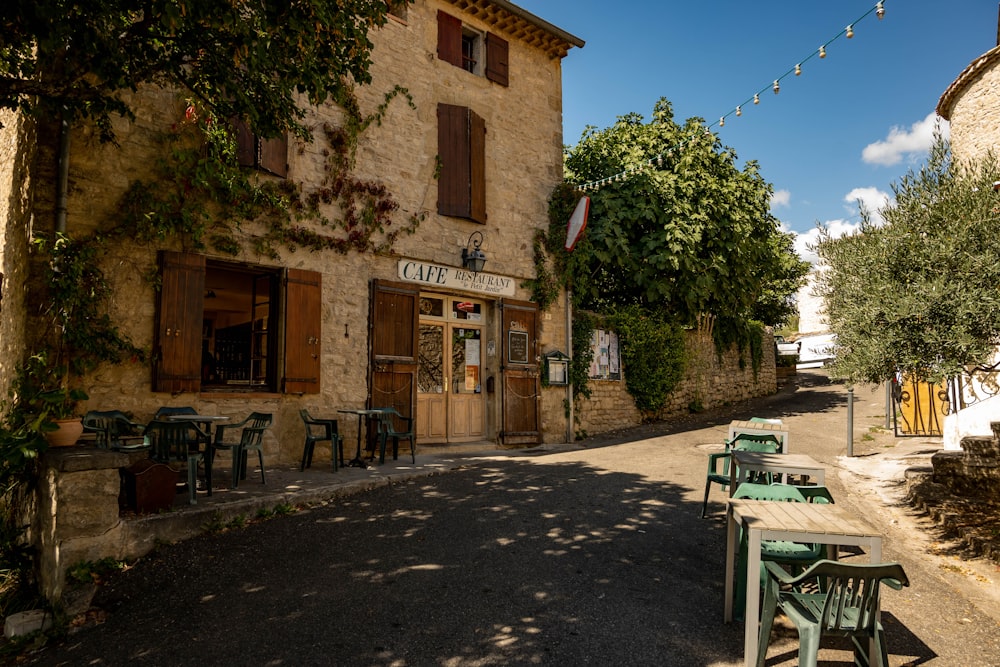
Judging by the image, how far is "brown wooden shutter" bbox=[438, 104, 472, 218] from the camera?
9188 mm

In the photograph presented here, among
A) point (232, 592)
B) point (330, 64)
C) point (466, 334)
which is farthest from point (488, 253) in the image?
point (232, 592)

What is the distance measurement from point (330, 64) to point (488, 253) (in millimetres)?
4879

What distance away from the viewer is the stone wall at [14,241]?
5.39 metres

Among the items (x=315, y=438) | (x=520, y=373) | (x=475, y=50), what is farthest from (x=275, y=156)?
(x=520, y=373)

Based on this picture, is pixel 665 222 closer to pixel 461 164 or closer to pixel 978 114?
pixel 461 164

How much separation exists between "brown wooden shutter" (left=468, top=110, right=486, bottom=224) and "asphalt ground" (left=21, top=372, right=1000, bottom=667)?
15.6ft

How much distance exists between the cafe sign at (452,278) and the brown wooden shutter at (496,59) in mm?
3471

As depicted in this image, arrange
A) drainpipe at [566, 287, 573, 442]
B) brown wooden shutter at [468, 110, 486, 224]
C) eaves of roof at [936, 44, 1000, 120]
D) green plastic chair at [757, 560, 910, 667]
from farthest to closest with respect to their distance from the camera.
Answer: eaves of roof at [936, 44, 1000, 120]
drainpipe at [566, 287, 573, 442]
brown wooden shutter at [468, 110, 486, 224]
green plastic chair at [757, 560, 910, 667]

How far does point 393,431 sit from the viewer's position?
7.64 metres

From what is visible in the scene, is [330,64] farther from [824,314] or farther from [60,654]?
[824,314]

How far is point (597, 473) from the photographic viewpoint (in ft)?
23.2

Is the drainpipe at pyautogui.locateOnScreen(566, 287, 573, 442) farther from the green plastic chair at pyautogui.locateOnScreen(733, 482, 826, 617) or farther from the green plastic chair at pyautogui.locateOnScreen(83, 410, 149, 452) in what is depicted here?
the green plastic chair at pyautogui.locateOnScreen(733, 482, 826, 617)

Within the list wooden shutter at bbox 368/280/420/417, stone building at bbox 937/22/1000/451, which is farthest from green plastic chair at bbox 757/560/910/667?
stone building at bbox 937/22/1000/451

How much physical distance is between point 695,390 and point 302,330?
9801 mm
